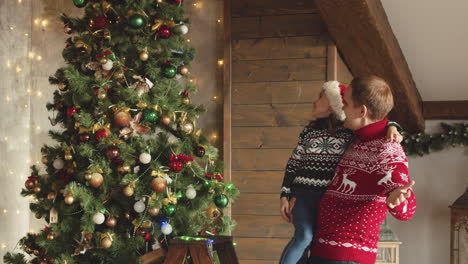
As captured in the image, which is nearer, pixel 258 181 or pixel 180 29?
pixel 180 29

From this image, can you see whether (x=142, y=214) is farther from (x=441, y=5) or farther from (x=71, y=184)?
(x=441, y=5)

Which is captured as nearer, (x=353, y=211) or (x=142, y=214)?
(x=353, y=211)

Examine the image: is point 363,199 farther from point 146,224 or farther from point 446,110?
point 446,110

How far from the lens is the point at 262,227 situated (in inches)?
155

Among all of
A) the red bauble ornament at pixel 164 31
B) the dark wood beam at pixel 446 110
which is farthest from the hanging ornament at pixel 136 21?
the dark wood beam at pixel 446 110

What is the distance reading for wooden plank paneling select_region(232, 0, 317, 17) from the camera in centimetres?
392

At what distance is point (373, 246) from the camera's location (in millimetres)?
2004

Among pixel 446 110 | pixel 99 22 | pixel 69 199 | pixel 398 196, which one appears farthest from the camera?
pixel 446 110

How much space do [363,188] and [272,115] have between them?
201 centimetres

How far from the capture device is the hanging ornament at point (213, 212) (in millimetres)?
3047

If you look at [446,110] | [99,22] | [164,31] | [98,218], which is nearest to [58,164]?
[98,218]

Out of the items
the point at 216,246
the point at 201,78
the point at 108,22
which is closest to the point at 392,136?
the point at 216,246

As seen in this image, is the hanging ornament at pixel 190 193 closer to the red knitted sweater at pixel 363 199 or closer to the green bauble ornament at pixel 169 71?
the green bauble ornament at pixel 169 71

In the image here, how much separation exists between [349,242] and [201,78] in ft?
7.90
